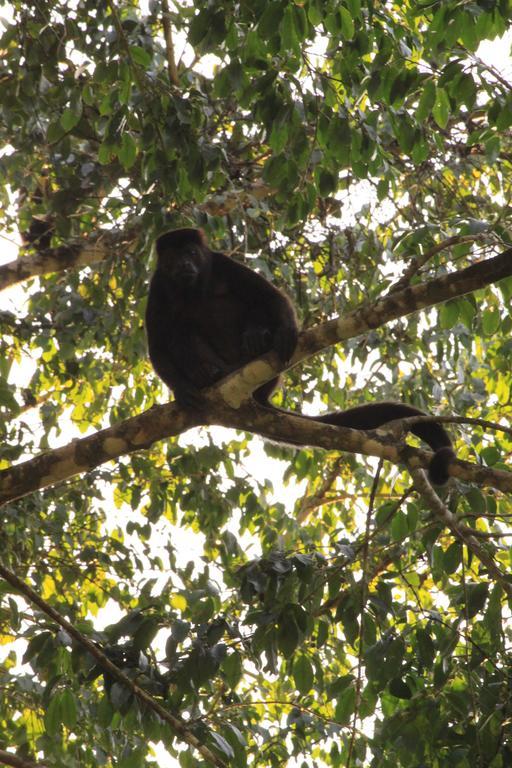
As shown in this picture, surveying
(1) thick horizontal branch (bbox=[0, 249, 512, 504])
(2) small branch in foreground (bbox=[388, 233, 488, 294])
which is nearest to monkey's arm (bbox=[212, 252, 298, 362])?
(1) thick horizontal branch (bbox=[0, 249, 512, 504])

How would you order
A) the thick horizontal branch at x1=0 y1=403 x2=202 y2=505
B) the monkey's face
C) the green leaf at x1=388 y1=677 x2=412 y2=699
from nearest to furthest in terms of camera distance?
1. the green leaf at x1=388 y1=677 x2=412 y2=699
2. the thick horizontal branch at x1=0 y1=403 x2=202 y2=505
3. the monkey's face

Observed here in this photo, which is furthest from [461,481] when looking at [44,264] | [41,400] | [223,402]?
[41,400]

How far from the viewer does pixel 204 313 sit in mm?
4332

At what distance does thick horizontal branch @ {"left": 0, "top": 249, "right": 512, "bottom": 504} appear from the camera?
9.10 ft

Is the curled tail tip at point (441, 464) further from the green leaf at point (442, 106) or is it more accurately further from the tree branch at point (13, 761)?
the tree branch at point (13, 761)

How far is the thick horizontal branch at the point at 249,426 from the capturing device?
277cm

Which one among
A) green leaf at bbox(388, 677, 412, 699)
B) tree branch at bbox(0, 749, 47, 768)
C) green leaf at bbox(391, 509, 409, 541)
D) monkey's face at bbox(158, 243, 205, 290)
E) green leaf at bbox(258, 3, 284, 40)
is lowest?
green leaf at bbox(388, 677, 412, 699)

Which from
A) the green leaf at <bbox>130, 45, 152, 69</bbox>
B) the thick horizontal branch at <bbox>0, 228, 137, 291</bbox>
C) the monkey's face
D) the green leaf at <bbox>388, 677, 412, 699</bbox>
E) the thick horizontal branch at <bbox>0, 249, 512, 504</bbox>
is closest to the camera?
the green leaf at <bbox>388, 677, 412, 699</bbox>

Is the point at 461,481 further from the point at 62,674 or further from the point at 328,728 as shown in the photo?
the point at 62,674

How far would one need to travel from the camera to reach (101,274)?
4.83 metres

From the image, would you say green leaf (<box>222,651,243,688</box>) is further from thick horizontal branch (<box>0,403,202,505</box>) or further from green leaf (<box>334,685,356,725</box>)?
thick horizontal branch (<box>0,403,202,505</box>)

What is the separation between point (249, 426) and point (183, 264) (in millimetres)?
1396

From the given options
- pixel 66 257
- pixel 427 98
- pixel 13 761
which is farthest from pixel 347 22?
pixel 66 257

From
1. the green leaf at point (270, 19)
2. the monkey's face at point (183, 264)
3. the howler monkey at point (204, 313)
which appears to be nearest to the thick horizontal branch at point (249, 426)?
the howler monkey at point (204, 313)
